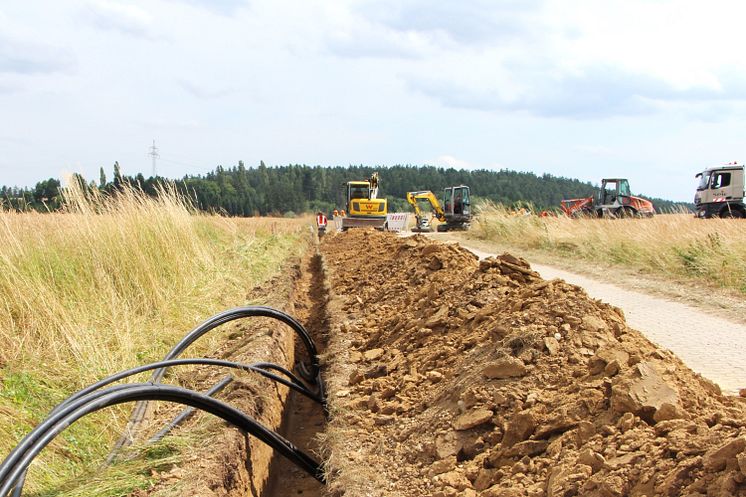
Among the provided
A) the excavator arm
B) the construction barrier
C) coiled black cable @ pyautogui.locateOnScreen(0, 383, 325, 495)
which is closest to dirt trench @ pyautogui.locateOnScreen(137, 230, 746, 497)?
coiled black cable @ pyautogui.locateOnScreen(0, 383, 325, 495)

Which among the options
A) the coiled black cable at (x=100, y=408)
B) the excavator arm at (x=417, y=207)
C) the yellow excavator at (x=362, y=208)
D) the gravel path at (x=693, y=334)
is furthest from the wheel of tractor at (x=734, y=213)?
the coiled black cable at (x=100, y=408)

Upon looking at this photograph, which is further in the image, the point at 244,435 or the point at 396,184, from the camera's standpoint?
the point at 396,184

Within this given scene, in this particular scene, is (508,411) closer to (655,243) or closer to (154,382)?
(154,382)

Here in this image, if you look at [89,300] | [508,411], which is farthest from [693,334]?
[89,300]

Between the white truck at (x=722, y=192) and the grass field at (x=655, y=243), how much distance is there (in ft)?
23.3

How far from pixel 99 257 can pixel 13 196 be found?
158 centimetres

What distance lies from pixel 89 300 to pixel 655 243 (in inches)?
427

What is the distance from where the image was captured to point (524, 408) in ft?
11.9

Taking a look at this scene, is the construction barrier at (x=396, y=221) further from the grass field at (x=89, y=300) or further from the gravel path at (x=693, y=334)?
the grass field at (x=89, y=300)

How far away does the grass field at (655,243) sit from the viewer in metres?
9.89

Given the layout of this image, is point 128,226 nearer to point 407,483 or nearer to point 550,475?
point 407,483

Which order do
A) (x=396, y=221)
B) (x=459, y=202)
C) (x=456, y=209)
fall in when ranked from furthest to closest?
(x=456, y=209) → (x=459, y=202) → (x=396, y=221)

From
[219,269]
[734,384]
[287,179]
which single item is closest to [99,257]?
[219,269]

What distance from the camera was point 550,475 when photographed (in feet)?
9.63
